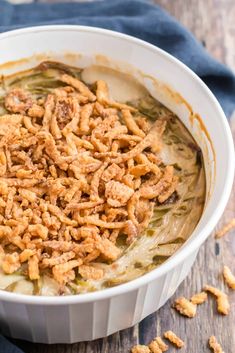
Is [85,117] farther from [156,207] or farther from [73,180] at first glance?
[156,207]

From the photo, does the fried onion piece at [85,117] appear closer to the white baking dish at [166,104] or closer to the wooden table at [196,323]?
the white baking dish at [166,104]

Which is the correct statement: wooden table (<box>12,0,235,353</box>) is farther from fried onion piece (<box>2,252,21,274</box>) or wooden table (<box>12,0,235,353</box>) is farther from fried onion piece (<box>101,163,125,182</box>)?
fried onion piece (<box>101,163,125,182</box>)

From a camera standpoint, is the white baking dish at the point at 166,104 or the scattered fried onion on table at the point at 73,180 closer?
the white baking dish at the point at 166,104

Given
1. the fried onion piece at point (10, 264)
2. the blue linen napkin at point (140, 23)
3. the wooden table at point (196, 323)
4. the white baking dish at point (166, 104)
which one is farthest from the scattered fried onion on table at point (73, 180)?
the blue linen napkin at point (140, 23)

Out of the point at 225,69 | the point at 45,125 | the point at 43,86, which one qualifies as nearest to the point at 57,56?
the point at 43,86

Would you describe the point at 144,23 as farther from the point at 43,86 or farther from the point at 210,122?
the point at 210,122

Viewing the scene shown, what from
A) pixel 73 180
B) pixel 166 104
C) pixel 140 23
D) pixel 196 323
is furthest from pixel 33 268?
pixel 140 23
